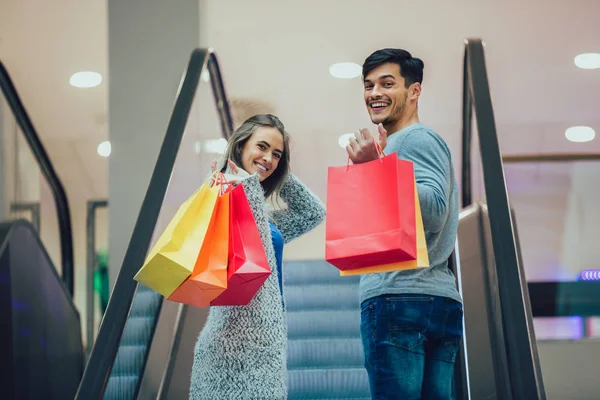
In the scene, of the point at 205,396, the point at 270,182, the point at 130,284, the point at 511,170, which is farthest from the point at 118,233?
the point at 511,170

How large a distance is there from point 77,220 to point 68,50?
337 centimetres

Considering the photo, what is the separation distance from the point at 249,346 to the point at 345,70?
25.5 feet

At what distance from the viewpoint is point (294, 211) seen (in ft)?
11.3

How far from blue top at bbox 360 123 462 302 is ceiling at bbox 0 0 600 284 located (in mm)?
6364

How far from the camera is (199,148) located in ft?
19.3

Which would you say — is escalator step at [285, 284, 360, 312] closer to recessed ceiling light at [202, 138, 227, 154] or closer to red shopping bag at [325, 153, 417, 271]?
recessed ceiling light at [202, 138, 227, 154]

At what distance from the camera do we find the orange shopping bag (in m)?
2.63

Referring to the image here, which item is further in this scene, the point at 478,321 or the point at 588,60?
the point at 588,60

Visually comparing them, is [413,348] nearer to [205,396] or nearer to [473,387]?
[205,396]

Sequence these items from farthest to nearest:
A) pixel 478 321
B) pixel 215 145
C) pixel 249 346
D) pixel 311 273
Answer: pixel 215 145, pixel 311 273, pixel 478 321, pixel 249 346

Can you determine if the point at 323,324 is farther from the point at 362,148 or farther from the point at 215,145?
the point at 362,148

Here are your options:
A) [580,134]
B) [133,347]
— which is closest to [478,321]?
[133,347]

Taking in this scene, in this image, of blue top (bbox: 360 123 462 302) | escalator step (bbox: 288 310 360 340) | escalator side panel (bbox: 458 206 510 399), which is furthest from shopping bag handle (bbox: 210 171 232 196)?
escalator step (bbox: 288 310 360 340)

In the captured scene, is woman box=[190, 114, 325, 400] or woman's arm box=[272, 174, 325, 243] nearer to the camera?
woman box=[190, 114, 325, 400]
